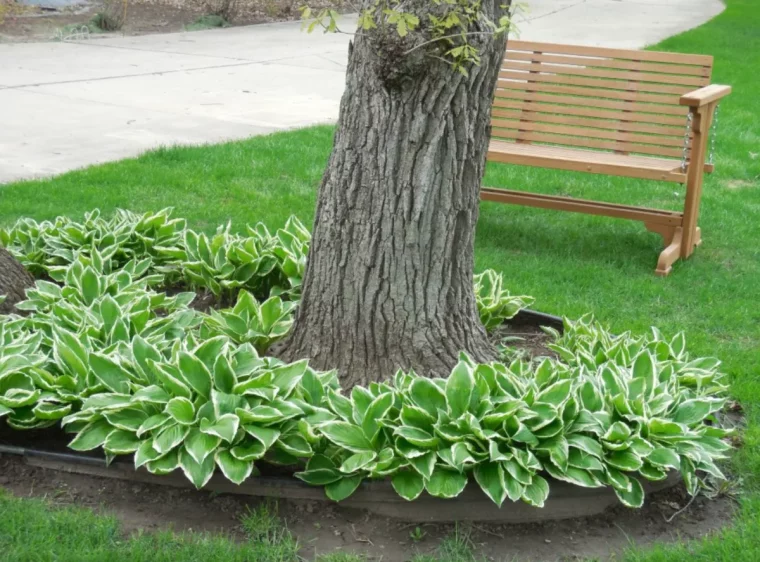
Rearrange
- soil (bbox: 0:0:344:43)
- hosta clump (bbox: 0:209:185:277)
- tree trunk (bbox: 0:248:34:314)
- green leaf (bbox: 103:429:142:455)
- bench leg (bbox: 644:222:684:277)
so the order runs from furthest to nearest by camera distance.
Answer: soil (bbox: 0:0:344:43) < bench leg (bbox: 644:222:684:277) < hosta clump (bbox: 0:209:185:277) < tree trunk (bbox: 0:248:34:314) < green leaf (bbox: 103:429:142:455)

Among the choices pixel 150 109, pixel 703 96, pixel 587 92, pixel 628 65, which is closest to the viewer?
pixel 703 96

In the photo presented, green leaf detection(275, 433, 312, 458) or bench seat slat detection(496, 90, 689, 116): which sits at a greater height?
bench seat slat detection(496, 90, 689, 116)

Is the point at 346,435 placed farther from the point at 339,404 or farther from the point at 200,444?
the point at 200,444

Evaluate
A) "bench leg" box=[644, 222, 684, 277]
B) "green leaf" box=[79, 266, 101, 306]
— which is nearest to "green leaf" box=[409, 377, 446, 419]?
"green leaf" box=[79, 266, 101, 306]

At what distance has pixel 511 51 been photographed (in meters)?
6.79

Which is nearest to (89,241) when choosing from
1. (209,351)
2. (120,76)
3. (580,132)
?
(209,351)

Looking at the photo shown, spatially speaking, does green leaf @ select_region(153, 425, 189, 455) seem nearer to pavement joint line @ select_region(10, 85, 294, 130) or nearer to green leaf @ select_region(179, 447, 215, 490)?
green leaf @ select_region(179, 447, 215, 490)

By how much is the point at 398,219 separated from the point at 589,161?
276cm

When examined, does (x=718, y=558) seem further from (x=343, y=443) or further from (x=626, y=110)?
(x=626, y=110)

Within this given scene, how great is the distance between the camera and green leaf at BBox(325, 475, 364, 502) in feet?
10.4

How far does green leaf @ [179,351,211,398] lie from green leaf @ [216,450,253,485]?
26 centimetres

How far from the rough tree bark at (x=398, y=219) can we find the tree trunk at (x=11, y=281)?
4.40ft

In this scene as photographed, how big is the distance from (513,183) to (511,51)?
1066 mm

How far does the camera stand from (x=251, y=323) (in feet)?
13.2
